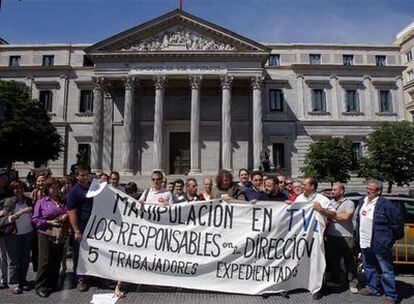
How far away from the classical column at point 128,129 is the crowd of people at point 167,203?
2585cm

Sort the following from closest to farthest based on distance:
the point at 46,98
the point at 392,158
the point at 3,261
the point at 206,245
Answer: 1. the point at 206,245
2. the point at 3,261
3. the point at 392,158
4. the point at 46,98

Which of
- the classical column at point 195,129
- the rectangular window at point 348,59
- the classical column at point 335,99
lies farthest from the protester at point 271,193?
the rectangular window at point 348,59

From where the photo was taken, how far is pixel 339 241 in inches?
288

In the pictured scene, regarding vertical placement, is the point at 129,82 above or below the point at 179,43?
below

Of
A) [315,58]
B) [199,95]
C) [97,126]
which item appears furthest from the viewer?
[315,58]

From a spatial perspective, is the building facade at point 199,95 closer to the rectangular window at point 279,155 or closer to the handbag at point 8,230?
the rectangular window at point 279,155

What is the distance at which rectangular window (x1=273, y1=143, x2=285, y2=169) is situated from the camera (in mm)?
38625

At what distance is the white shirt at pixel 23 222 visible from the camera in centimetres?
715

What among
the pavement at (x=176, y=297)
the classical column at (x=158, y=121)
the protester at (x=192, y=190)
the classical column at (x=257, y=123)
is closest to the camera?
the pavement at (x=176, y=297)

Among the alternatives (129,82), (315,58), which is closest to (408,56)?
(315,58)

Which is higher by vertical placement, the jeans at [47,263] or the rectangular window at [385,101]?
the rectangular window at [385,101]

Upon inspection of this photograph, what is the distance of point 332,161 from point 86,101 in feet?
92.3

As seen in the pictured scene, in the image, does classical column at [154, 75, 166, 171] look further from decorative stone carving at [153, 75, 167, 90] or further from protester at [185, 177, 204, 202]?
protester at [185, 177, 204, 202]

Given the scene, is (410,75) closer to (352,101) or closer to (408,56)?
(408,56)
